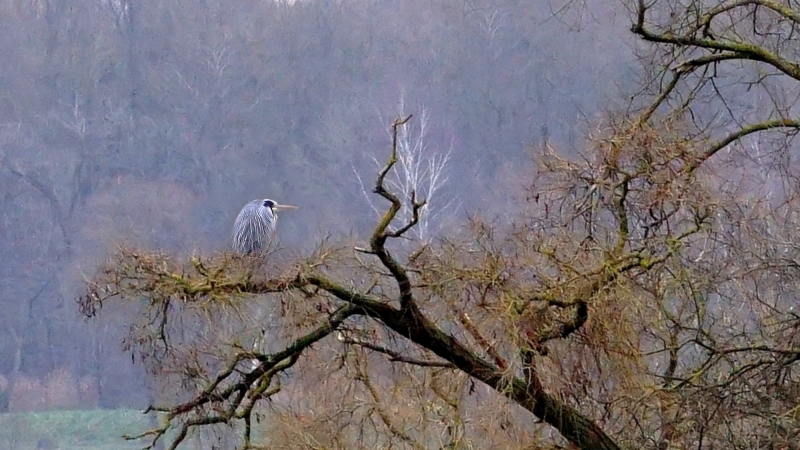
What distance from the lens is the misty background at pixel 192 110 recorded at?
1992cm

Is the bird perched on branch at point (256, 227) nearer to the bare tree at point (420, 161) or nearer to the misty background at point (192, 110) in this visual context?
the bare tree at point (420, 161)

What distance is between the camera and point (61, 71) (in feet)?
83.3

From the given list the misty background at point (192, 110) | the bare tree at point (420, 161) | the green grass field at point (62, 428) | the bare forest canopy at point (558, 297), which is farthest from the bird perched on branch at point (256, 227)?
the green grass field at point (62, 428)

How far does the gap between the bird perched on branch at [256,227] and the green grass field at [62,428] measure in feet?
33.7

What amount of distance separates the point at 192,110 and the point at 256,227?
58.8 feet

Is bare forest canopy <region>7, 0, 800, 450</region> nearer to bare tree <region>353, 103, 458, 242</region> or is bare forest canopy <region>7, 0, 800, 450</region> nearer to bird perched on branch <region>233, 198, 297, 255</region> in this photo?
bird perched on branch <region>233, 198, 297, 255</region>

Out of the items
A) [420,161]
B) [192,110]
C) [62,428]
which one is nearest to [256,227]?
[420,161]

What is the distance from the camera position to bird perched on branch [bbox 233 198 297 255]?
5.74m

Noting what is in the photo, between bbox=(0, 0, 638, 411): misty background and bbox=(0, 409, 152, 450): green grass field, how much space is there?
0.34m

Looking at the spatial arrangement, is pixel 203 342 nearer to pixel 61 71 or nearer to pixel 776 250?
pixel 776 250

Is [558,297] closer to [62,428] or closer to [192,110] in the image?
[62,428]

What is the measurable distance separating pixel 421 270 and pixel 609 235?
936mm

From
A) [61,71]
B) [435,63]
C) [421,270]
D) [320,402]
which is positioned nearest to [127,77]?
[61,71]

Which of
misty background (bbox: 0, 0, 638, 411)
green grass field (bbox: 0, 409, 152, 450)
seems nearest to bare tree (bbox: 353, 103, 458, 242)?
misty background (bbox: 0, 0, 638, 411)
